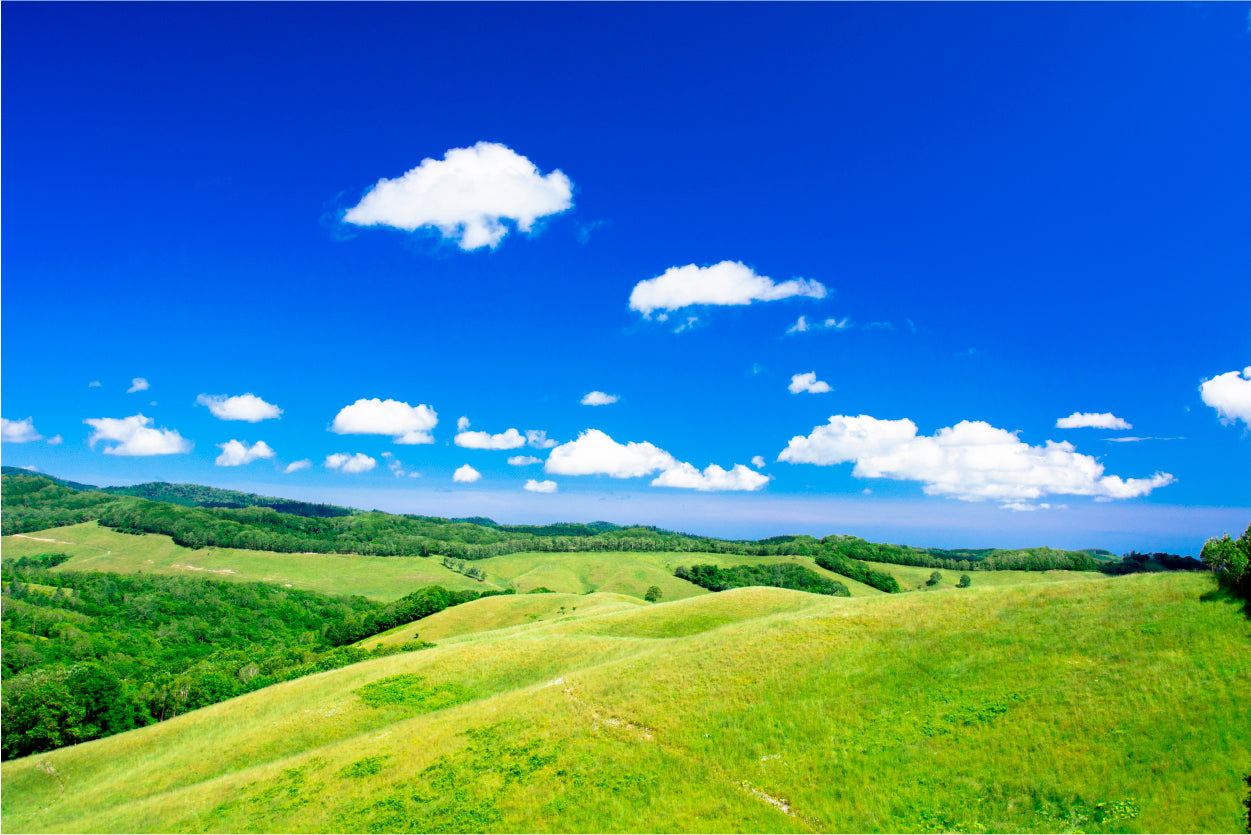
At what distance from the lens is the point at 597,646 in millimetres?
53938

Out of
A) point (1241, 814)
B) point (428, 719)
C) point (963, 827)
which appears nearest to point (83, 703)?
point (428, 719)

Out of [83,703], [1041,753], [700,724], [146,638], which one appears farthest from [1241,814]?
[146,638]

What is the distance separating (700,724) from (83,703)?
321 feet

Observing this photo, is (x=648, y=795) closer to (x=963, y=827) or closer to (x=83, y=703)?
(x=963, y=827)

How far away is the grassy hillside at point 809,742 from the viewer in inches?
837

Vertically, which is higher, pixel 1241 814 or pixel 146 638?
pixel 1241 814

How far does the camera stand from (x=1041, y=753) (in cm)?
2262

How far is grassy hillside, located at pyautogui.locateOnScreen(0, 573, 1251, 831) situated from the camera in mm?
21266

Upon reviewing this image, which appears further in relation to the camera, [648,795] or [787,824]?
[648,795]

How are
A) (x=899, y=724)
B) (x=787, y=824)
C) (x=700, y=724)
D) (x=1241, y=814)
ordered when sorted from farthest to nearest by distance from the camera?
(x=700, y=724)
(x=899, y=724)
(x=787, y=824)
(x=1241, y=814)

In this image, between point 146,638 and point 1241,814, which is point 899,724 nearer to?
point 1241,814

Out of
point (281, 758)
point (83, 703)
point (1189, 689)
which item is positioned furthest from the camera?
point (83, 703)

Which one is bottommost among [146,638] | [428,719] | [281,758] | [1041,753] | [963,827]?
[146,638]

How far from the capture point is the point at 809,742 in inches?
1051
